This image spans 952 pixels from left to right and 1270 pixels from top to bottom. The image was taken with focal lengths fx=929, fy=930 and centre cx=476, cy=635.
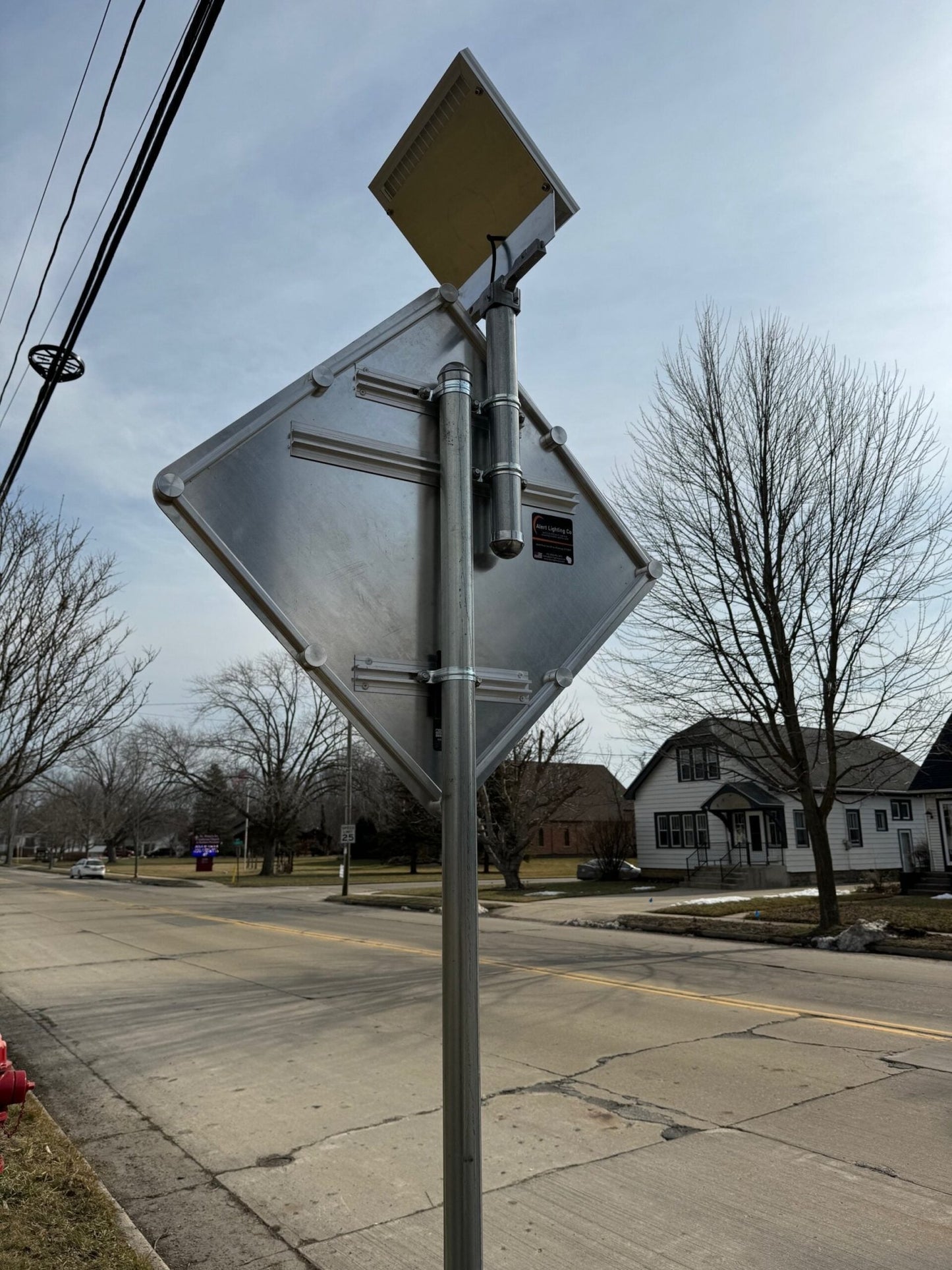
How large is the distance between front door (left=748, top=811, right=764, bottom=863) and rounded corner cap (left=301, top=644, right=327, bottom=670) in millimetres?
34341

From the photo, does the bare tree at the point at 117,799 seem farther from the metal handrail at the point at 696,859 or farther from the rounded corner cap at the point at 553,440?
the rounded corner cap at the point at 553,440

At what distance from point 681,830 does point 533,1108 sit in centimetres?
3152

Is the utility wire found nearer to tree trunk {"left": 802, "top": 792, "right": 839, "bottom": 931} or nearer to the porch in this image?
tree trunk {"left": 802, "top": 792, "right": 839, "bottom": 931}

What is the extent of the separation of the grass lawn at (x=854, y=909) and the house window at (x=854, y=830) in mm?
9703

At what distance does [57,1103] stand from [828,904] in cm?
1369

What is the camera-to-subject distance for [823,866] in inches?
670

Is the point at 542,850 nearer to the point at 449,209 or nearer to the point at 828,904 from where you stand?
the point at 828,904

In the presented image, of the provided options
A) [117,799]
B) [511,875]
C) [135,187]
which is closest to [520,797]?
[511,875]

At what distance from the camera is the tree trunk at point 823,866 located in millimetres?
16609

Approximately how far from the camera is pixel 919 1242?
4156 mm

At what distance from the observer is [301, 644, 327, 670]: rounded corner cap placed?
6.34ft

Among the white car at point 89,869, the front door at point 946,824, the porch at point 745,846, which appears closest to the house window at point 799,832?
the porch at point 745,846

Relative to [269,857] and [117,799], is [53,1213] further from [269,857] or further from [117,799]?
[117,799]

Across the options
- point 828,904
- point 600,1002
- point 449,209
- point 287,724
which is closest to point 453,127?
point 449,209
